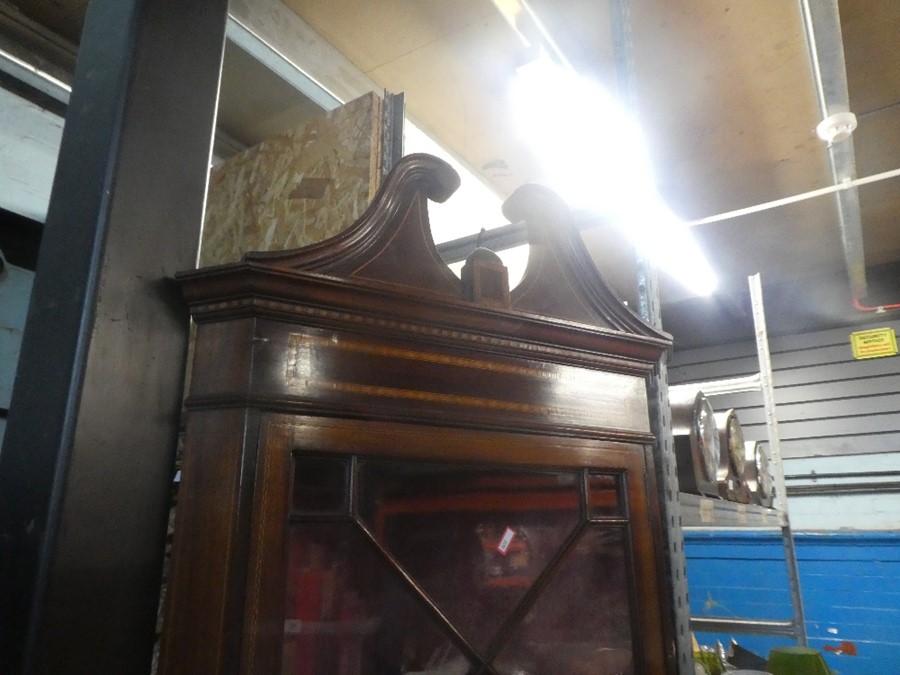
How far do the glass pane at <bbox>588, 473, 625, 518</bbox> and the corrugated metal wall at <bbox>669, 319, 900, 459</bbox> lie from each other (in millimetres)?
4844

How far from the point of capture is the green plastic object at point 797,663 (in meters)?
1.81

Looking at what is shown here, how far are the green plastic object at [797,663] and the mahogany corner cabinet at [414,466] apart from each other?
119 centimetres

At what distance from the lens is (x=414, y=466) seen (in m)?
0.81

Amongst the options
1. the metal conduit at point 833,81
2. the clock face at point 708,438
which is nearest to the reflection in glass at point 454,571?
the clock face at point 708,438

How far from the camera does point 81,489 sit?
2.33 ft

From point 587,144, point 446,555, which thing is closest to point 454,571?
point 446,555

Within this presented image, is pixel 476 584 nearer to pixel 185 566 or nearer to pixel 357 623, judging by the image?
pixel 357 623

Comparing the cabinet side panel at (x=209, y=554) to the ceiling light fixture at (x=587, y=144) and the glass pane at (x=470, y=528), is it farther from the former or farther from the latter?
the ceiling light fixture at (x=587, y=144)

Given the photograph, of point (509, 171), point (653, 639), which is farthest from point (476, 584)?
point (509, 171)

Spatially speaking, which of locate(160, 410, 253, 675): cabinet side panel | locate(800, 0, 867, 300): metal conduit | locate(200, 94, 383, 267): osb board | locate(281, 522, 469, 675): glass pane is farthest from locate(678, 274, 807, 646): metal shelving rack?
locate(160, 410, 253, 675): cabinet side panel

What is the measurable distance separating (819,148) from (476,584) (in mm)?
3265

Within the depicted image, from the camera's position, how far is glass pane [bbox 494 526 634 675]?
88 cm

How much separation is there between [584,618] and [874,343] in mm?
5053

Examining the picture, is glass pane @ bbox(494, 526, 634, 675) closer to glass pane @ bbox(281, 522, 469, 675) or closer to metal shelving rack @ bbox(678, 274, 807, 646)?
glass pane @ bbox(281, 522, 469, 675)
